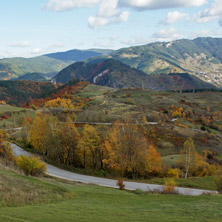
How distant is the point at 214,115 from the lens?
482 feet

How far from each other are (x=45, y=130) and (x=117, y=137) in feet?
73.7

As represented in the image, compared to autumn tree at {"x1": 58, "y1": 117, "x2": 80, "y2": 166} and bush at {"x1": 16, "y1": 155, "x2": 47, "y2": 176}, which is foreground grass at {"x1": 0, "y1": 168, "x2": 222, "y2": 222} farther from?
autumn tree at {"x1": 58, "y1": 117, "x2": 80, "y2": 166}

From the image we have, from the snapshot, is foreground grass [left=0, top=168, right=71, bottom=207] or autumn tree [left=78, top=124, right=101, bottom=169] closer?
foreground grass [left=0, top=168, right=71, bottom=207]

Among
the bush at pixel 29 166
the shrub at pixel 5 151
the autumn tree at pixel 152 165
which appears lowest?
the autumn tree at pixel 152 165

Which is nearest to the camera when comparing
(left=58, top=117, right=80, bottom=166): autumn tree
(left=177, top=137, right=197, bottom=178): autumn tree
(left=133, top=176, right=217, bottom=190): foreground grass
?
(left=133, top=176, right=217, bottom=190): foreground grass

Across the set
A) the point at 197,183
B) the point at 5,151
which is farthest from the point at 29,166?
the point at 197,183

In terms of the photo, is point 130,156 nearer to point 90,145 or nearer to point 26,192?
point 90,145

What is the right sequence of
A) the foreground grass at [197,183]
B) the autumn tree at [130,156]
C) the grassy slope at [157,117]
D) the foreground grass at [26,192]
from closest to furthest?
the foreground grass at [26,192], the foreground grass at [197,183], the autumn tree at [130,156], the grassy slope at [157,117]

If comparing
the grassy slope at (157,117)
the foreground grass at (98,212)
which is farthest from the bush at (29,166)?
the grassy slope at (157,117)

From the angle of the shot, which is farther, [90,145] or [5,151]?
[90,145]

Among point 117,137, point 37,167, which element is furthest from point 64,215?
point 117,137

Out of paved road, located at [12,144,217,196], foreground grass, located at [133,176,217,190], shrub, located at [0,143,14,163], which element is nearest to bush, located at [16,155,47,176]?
paved road, located at [12,144,217,196]

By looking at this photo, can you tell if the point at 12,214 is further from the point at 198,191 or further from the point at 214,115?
the point at 214,115

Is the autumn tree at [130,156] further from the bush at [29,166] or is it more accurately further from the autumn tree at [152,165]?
the bush at [29,166]
